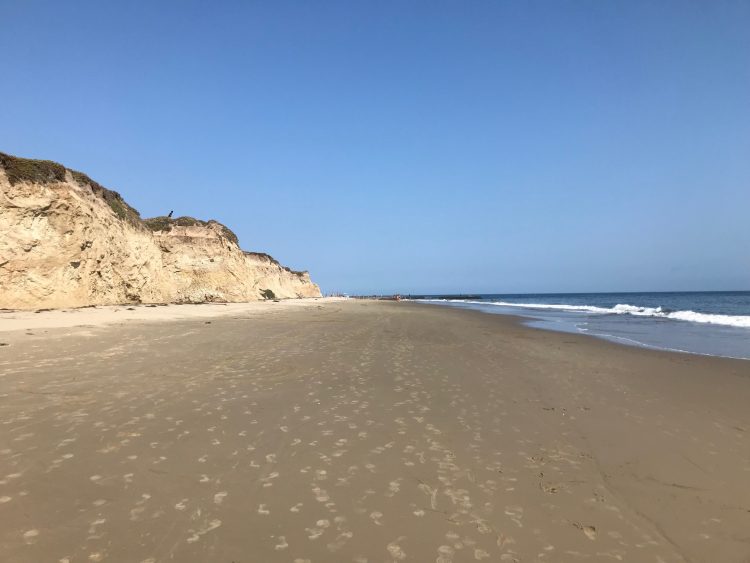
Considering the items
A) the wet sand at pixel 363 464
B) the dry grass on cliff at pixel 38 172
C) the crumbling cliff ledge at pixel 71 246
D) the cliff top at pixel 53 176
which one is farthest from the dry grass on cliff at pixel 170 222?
the wet sand at pixel 363 464

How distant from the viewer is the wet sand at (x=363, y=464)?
3.51m

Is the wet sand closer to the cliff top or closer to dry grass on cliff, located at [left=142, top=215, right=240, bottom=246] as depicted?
the cliff top

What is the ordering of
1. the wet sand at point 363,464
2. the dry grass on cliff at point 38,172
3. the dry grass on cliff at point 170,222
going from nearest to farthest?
1. the wet sand at point 363,464
2. the dry grass on cliff at point 38,172
3. the dry grass on cliff at point 170,222

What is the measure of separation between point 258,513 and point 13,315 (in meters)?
22.2

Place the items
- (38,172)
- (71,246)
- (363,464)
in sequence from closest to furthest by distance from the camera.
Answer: (363,464) < (38,172) < (71,246)

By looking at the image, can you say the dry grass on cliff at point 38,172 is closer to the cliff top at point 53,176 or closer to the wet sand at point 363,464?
the cliff top at point 53,176

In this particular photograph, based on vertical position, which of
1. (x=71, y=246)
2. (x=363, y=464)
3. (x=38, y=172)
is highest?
(x=38, y=172)

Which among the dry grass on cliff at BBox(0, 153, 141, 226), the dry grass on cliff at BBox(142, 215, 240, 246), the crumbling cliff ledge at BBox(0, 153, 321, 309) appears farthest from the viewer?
the dry grass on cliff at BBox(142, 215, 240, 246)

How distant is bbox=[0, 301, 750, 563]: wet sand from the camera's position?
3.51 metres

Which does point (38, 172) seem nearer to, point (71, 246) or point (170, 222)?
point (71, 246)

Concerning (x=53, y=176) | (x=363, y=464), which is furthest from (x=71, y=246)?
(x=363, y=464)

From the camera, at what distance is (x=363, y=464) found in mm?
5102

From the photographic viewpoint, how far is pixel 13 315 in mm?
19391

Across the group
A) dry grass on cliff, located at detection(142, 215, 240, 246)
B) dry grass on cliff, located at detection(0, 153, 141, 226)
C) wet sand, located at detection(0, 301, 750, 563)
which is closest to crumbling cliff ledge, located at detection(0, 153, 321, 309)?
dry grass on cliff, located at detection(0, 153, 141, 226)
